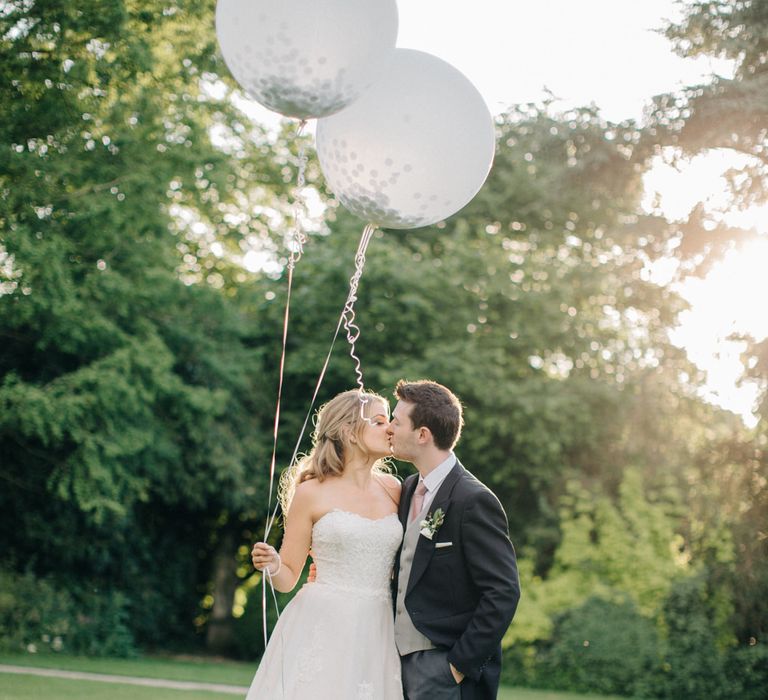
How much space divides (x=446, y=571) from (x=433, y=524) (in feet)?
0.65

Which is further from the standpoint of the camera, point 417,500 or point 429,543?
point 417,500

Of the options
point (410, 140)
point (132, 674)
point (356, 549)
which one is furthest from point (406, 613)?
point (132, 674)

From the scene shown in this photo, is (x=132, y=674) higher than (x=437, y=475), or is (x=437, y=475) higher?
(x=437, y=475)

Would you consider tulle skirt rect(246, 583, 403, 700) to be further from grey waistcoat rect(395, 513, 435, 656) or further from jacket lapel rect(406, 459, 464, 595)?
jacket lapel rect(406, 459, 464, 595)

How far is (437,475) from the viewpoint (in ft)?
14.1

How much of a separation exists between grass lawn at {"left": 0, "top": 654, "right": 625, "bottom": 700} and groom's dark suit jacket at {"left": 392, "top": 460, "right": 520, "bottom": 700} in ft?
21.4

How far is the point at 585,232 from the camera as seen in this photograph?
1691 centimetres

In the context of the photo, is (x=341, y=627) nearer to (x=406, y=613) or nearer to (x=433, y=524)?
(x=406, y=613)

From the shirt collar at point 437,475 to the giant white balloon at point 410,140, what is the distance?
3.67ft

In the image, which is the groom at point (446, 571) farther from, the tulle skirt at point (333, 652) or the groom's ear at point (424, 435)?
the tulle skirt at point (333, 652)

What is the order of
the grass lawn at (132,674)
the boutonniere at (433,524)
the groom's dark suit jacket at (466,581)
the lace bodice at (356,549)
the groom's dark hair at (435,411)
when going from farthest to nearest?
the grass lawn at (132,674) < the lace bodice at (356,549) < the groom's dark hair at (435,411) < the boutonniere at (433,524) < the groom's dark suit jacket at (466,581)

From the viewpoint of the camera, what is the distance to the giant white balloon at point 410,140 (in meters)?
4.28

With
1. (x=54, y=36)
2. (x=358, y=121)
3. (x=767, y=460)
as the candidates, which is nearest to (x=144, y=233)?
(x=54, y=36)

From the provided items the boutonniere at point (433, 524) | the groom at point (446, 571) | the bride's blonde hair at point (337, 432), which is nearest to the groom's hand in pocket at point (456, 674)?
the groom at point (446, 571)
